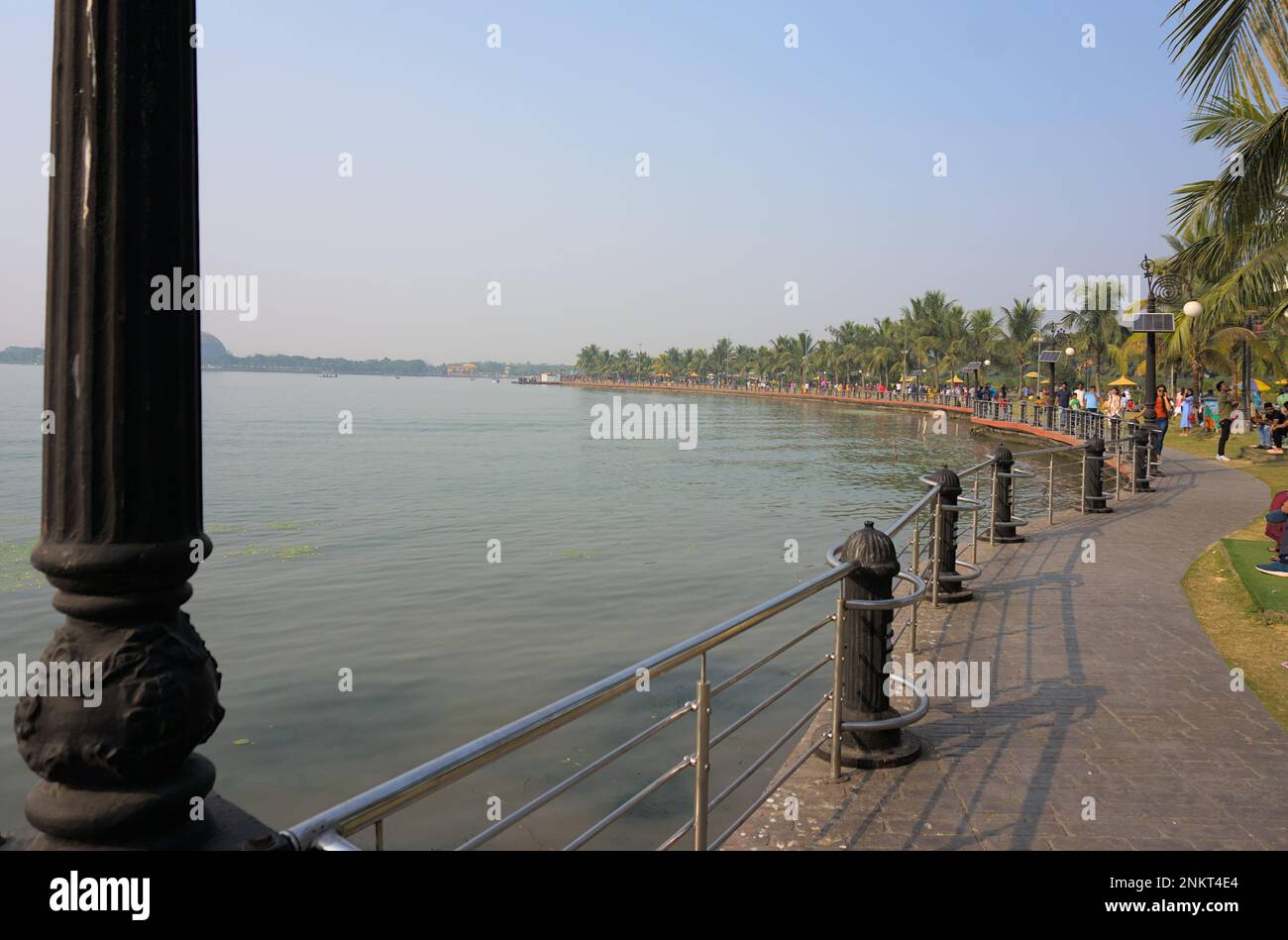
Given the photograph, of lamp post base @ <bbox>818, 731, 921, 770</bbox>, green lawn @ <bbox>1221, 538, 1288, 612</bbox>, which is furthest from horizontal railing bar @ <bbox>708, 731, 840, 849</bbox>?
green lawn @ <bbox>1221, 538, 1288, 612</bbox>

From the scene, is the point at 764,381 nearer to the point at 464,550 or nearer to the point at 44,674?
the point at 464,550

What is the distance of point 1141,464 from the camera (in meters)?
18.6

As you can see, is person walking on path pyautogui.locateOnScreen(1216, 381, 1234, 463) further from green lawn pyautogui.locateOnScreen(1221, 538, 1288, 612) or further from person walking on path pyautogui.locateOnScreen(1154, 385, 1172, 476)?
green lawn pyautogui.locateOnScreen(1221, 538, 1288, 612)

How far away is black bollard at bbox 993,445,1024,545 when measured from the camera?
40.1ft

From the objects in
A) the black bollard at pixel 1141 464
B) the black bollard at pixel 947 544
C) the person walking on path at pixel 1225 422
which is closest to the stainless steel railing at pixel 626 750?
the black bollard at pixel 947 544

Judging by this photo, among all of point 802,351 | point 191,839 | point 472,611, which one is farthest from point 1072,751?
point 802,351

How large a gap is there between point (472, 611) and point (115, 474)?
12659 mm

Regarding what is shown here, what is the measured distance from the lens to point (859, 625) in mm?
5305

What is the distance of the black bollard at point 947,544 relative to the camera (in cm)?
896

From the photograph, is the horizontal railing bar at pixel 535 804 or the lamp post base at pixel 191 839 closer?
the lamp post base at pixel 191 839

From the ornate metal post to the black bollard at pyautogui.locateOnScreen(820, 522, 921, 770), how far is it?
12.2 feet

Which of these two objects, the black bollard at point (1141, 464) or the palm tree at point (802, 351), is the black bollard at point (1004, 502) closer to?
the black bollard at point (1141, 464)

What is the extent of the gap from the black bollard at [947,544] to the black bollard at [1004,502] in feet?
10.4

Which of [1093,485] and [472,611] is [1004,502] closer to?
[1093,485]
